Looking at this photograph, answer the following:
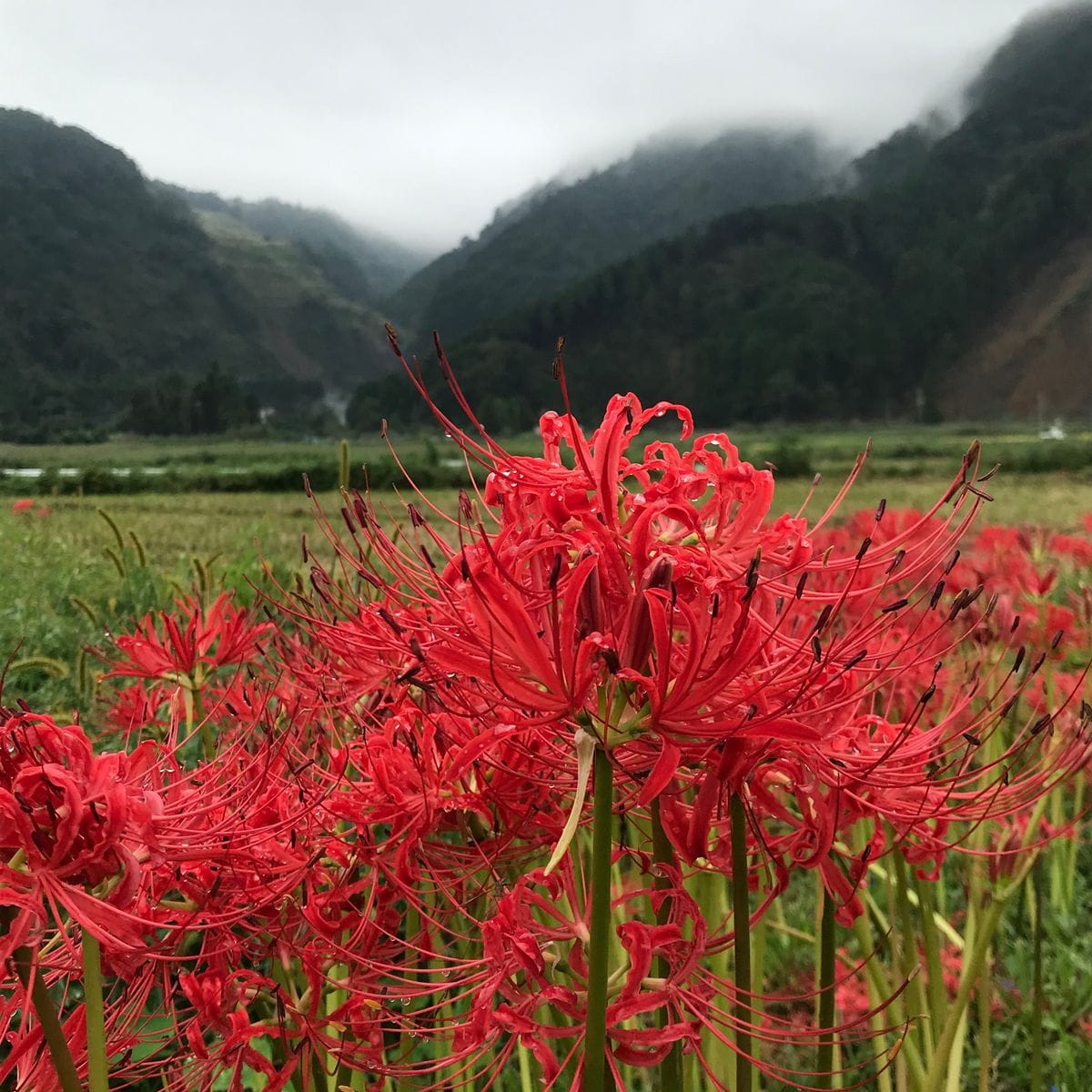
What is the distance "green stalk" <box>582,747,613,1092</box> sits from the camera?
0.49 metres

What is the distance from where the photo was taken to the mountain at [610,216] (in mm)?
27894

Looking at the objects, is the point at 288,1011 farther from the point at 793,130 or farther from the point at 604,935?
the point at 793,130

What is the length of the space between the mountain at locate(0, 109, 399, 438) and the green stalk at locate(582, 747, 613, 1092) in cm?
1109

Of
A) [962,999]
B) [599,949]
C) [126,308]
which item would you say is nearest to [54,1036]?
[599,949]

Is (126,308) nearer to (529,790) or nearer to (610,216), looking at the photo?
(529,790)

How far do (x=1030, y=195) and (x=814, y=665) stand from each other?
27.9 metres

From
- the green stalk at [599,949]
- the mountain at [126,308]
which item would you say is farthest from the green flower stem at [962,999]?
the mountain at [126,308]

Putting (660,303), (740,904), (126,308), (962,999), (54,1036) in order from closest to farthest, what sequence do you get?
(54,1036)
(740,904)
(962,999)
(126,308)
(660,303)

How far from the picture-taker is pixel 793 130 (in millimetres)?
47812

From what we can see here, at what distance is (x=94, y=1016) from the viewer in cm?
47

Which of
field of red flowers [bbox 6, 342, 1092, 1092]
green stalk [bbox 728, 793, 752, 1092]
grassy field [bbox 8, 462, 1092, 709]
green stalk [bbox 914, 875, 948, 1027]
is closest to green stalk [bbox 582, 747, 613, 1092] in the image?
field of red flowers [bbox 6, 342, 1092, 1092]

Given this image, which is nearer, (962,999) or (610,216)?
(962,999)

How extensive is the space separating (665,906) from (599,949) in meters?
0.21

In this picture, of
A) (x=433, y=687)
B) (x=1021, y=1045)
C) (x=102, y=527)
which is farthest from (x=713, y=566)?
(x=102, y=527)
